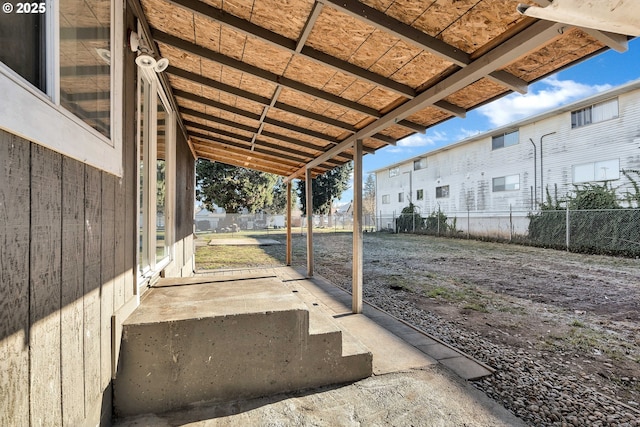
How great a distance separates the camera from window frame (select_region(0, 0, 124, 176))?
901 mm

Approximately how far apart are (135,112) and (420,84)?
224cm

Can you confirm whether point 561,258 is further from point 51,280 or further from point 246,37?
point 51,280

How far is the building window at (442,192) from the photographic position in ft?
56.9

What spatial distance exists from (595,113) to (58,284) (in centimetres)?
1477

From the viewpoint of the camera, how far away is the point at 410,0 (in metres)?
1.77

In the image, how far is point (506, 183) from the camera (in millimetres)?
14016

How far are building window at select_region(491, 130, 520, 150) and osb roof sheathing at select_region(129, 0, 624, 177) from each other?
40.9 feet

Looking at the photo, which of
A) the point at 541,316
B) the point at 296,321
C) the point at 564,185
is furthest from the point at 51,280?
the point at 564,185

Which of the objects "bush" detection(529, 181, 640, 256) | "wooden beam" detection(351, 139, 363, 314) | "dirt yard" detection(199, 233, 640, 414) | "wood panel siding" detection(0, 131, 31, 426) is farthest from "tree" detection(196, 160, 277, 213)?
"wood panel siding" detection(0, 131, 31, 426)

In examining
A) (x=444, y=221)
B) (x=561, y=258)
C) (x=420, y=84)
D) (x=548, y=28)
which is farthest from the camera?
(x=444, y=221)

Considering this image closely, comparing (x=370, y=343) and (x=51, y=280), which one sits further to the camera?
(x=370, y=343)

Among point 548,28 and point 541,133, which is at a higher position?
point 541,133

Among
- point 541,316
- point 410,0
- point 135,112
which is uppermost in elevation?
point 410,0

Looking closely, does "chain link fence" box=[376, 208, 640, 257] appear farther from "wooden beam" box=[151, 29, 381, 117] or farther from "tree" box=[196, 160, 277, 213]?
"tree" box=[196, 160, 277, 213]
